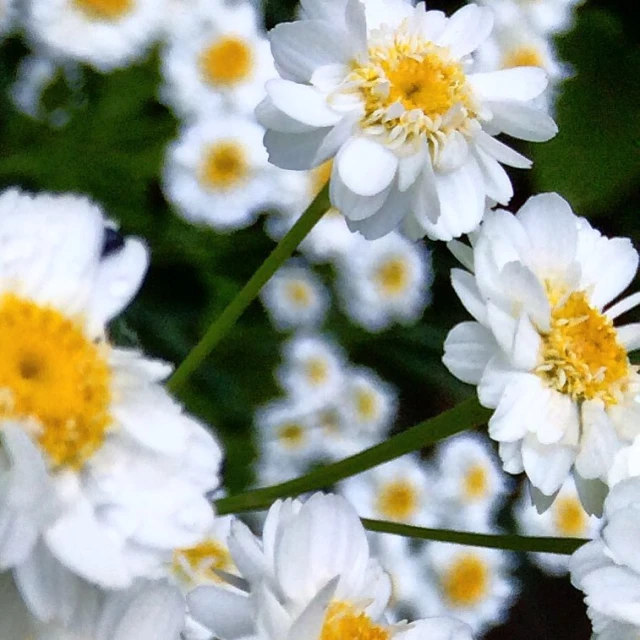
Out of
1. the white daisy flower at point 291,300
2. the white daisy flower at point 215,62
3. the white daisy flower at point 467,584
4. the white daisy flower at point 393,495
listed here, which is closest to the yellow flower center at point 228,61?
the white daisy flower at point 215,62

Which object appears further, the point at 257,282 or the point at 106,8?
the point at 106,8

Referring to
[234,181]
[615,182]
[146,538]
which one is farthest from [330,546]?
[615,182]

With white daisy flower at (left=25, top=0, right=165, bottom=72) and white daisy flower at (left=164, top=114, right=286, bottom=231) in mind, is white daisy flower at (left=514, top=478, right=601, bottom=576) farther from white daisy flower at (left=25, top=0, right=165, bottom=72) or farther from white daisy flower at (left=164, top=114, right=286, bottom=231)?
white daisy flower at (left=25, top=0, right=165, bottom=72)

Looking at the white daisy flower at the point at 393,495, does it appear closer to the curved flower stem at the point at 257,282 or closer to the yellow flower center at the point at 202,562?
the yellow flower center at the point at 202,562

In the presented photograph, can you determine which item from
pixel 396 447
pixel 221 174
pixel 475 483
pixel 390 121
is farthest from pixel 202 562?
pixel 475 483

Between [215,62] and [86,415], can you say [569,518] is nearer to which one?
[215,62]

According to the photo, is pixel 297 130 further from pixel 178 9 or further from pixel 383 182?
pixel 178 9
